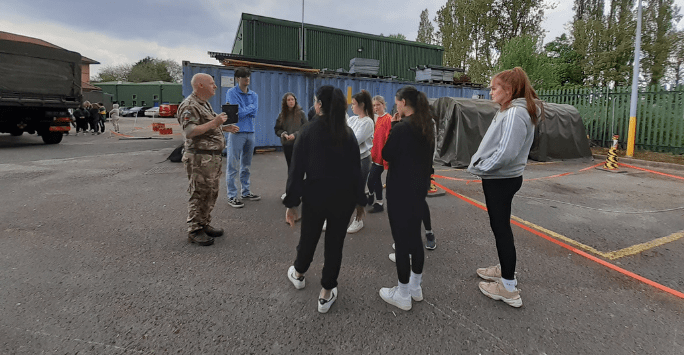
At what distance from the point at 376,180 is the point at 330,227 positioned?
2.67 meters

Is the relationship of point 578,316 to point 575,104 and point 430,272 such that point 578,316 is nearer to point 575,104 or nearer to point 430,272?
point 430,272

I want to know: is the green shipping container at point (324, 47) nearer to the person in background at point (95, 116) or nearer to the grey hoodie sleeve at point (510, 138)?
the person in background at point (95, 116)

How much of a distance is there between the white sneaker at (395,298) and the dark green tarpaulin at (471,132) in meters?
7.76

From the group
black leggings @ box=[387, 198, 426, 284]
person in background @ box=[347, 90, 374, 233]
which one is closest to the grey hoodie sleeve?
black leggings @ box=[387, 198, 426, 284]

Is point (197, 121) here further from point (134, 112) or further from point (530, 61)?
point (134, 112)

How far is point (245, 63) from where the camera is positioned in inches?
423

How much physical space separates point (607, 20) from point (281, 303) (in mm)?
30621

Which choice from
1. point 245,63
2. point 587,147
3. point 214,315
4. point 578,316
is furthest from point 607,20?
point 214,315

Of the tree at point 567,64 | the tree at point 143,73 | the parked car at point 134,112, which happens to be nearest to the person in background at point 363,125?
the tree at point 567,64

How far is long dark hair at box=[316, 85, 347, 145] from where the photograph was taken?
2.35 metres

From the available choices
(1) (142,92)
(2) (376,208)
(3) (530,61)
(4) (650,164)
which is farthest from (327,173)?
(1) (142,92)

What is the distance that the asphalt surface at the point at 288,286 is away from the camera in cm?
223

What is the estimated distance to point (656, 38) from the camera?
19.6m

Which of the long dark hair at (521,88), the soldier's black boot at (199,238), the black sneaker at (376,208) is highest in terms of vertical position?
the long dark hair at (521,88)
